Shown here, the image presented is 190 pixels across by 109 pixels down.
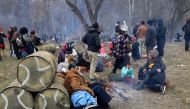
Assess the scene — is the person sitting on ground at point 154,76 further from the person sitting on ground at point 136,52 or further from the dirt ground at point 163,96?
the person sitting on ground at point 136,52

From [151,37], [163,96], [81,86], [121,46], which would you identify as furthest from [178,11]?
[81,86]

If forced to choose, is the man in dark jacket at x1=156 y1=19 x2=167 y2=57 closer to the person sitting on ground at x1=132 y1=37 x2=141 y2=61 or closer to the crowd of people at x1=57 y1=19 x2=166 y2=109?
the crowd of people at x1=57 y1=19 x2=166 y2=109

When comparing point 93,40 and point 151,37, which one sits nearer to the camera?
point 93,40

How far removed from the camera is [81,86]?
8.48 m

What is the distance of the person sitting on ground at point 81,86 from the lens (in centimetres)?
842

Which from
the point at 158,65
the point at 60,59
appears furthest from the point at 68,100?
the point at 60,59

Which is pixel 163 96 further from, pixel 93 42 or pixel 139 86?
pixel 93 42

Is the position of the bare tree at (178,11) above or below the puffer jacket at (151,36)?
above

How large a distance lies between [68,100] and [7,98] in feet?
3.86

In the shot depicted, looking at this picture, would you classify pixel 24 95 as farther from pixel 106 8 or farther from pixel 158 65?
pixel 106 8

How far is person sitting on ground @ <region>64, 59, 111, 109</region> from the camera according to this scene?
331 inches

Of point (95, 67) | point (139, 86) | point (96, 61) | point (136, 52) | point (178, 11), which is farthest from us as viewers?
point (178, 11)

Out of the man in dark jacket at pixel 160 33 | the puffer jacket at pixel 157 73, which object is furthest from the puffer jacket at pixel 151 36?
the puffer jacket at pixel 157 73

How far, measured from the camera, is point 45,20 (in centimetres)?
6619
